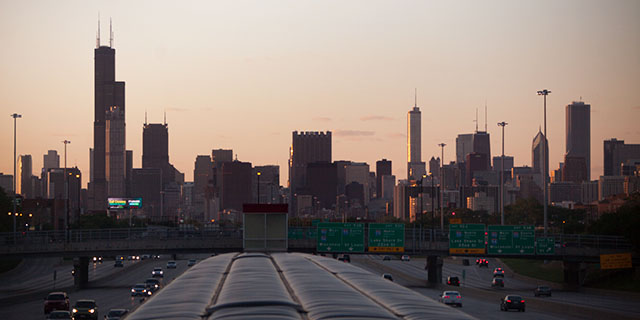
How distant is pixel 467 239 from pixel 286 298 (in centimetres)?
6714

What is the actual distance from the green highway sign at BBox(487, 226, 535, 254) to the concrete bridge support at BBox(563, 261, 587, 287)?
1206 cm

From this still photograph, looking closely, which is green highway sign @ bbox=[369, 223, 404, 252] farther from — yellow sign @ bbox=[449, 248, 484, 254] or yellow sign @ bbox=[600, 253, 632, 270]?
yellow sign @ bbox=[600, 253, 632, 270]

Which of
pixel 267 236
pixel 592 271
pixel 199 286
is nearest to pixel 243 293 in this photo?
pixel 199 286

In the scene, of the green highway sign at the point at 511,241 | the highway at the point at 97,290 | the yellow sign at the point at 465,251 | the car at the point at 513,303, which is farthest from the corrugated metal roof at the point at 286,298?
the green highway sign at the point at 511,241

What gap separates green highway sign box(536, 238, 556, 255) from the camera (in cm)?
7925

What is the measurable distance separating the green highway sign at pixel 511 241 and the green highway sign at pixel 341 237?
12.6 meters

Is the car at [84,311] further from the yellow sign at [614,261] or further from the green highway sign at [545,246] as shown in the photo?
the green highway sign at [545,246]

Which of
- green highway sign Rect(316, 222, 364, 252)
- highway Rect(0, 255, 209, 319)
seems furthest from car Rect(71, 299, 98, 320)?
green highway sign Rect(316, 222, 364, 252)

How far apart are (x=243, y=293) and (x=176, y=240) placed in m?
69.0

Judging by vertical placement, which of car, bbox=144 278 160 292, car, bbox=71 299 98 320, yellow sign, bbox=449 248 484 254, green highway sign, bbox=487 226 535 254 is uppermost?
green highway sign, bbox=487 226 535 254

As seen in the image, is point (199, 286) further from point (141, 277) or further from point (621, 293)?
point (141, 277)

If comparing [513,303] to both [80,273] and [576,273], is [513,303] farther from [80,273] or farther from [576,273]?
[80,273]

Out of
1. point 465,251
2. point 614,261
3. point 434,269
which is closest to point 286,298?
point 614,261

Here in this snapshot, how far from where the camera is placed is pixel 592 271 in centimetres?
9431
